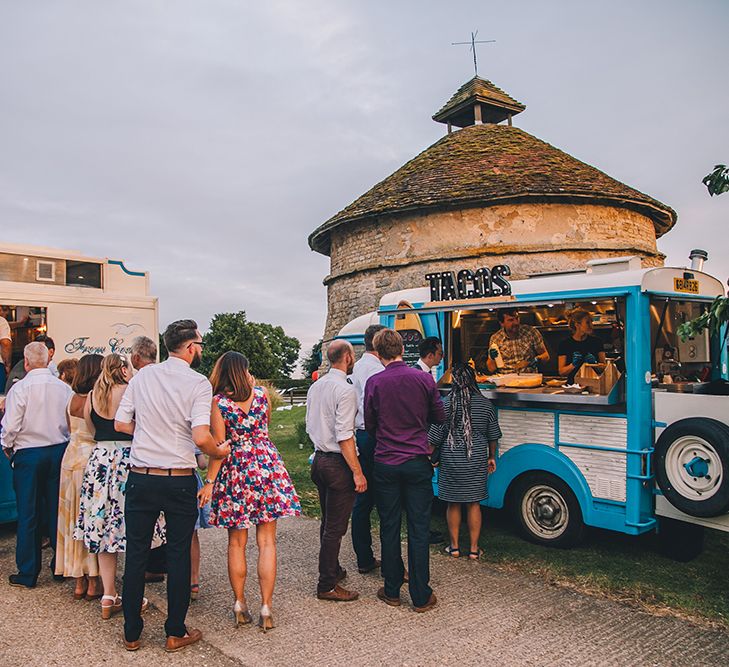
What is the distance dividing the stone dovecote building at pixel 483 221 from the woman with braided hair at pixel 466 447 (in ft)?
31.0

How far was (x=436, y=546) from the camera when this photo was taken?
6551 mm

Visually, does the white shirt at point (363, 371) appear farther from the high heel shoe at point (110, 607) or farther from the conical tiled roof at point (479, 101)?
the conical tiled roof at point (479, 101)

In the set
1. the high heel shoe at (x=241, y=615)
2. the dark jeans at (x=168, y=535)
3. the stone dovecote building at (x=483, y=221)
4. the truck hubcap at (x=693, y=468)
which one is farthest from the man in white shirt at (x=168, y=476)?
the stone dovecote building at (x=483, y=221)

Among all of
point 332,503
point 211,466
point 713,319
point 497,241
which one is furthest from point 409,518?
point 497,241

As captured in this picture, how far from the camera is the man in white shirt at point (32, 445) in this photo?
5484 millimetres

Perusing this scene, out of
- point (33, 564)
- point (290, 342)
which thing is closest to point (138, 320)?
point (33, 564)

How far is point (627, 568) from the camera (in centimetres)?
586

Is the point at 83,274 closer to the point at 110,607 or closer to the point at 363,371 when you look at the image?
the point at 363,371

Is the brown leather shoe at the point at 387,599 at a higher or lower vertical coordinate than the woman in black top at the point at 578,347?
lower

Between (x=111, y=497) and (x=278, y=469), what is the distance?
4.38ft

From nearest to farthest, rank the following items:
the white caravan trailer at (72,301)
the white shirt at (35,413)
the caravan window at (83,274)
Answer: the white shirt at (35,413) → the white caravan trailer at (72,301) → the caravan window at (83,274)

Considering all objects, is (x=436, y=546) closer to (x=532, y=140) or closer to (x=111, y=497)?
(x=111, y=497)

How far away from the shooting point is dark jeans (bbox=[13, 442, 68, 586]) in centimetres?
550

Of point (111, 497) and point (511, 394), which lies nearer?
point (111, 497)
